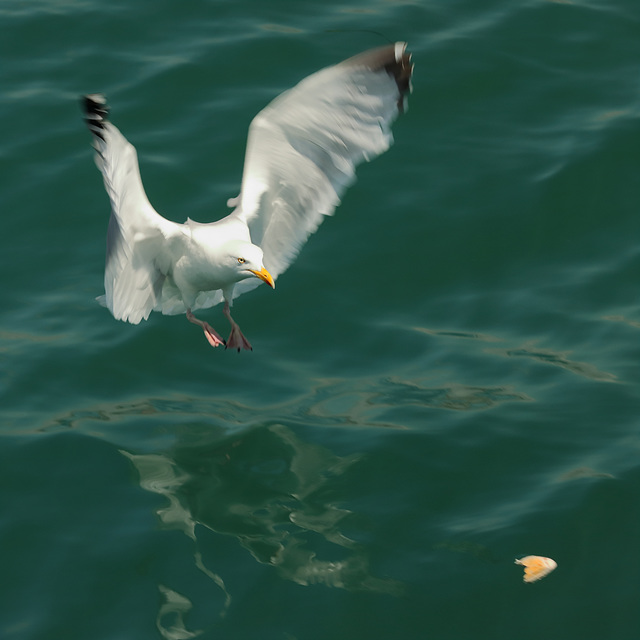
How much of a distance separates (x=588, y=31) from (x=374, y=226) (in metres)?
3.25

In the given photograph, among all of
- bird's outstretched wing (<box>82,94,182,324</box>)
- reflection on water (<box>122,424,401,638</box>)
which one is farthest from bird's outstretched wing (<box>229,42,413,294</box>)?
reflection on water (<box>122,424,401,638</box>)

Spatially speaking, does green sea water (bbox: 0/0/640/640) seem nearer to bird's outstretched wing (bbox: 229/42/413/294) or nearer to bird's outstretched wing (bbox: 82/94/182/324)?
bird's outstretched wing (bbox: 82/94/182/324)

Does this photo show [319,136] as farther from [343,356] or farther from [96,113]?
[343,356]

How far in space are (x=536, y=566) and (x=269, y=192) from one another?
3.08 metres

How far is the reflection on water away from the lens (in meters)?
6.71

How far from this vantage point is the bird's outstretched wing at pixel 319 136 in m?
7.30

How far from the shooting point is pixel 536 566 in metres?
6.61

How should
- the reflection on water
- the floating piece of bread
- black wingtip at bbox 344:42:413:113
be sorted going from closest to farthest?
1. the floating piece of bread
2. the reflection on water
3. black wingtip at bbox 344:42:413:113

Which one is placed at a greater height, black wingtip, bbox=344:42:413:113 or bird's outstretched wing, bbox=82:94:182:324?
black wingtip, bbox=344:42:413:113

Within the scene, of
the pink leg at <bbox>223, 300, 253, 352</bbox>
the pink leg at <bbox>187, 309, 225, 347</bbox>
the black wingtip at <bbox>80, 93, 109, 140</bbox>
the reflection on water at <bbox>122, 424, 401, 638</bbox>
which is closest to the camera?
the black wingtip at <bbox>80, 93, 109, 140</bbox>

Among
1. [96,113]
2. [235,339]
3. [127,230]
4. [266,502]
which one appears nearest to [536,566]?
[266,502]

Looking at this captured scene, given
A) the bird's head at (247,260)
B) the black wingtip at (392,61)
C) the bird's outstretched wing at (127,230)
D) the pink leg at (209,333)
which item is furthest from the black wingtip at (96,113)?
the pink leg at (209,333)

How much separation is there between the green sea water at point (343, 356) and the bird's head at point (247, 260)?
1286 mm

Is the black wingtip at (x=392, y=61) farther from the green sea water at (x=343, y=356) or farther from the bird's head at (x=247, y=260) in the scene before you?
the green sea water at (x=343, y=356)
